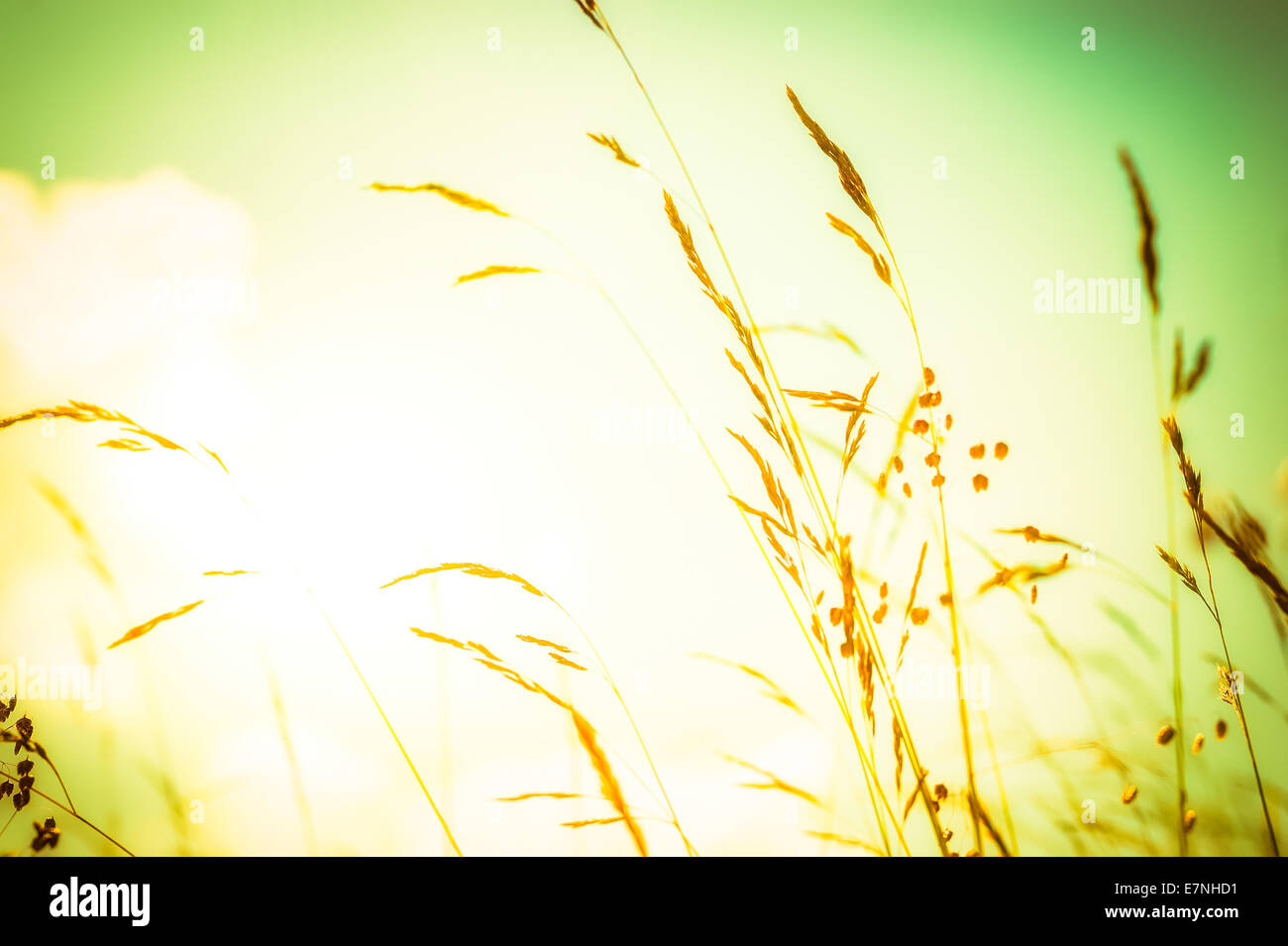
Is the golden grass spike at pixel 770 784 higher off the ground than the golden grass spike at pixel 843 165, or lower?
lower

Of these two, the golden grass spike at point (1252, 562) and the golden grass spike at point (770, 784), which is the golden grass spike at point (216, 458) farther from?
the golden grass spike at point (1252, 562)

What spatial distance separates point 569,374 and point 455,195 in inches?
9.8

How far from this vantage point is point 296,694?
0.86m

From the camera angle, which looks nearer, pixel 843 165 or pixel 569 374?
pixel 843 165

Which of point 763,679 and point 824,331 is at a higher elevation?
point 824,331

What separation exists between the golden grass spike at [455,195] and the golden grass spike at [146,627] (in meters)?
0.55

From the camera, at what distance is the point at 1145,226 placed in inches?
32.1

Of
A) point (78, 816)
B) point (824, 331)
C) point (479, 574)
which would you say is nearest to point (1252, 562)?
point (824, 331)

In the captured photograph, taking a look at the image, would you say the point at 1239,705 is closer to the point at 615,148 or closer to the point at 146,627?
the point at 615,148

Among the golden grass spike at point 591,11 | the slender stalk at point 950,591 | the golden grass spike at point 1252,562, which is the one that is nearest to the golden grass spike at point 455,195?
the golden grass spike at point 591,11

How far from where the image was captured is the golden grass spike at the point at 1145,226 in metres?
0.81

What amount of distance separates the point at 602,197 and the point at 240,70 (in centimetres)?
50

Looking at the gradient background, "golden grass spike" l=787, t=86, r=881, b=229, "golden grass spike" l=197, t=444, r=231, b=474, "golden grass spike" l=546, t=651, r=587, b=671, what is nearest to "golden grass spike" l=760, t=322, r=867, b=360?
the gradient background

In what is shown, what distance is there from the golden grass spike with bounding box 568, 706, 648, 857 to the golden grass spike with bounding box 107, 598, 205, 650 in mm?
→ 474
